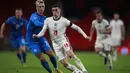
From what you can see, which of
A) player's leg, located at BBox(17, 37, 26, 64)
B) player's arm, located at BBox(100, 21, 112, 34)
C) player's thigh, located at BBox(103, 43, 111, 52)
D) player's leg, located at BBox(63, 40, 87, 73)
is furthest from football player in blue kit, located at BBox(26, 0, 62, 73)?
player's leg, located at BBox(17, 37, 26, 64)

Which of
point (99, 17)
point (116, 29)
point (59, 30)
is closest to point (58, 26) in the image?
point (59, 30)

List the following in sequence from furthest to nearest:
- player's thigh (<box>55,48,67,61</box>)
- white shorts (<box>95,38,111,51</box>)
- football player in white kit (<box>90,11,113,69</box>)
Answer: white shorts (<box>95,38,111,51</box>) → football player in white kit (<box>90,11,113,69</box>) → player's thigh (<box>55,48,67,61</box>)

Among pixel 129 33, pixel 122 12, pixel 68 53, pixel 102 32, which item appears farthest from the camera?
pixel 122 12

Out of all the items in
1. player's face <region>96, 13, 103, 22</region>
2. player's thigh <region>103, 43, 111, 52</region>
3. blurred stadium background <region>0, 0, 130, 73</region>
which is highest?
player's face <region>96, 13, 103, 22</region>

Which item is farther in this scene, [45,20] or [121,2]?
[121,2]

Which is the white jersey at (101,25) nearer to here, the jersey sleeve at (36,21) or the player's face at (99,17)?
the player's face at (99,17)

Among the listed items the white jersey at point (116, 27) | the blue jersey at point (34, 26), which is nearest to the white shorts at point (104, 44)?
the blue jersey at point (34, 26)

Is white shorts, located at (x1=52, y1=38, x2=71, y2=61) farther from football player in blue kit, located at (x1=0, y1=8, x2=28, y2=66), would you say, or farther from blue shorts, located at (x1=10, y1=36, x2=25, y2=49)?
blue shorts, located at (x1=10, y1=36, x2=25, y2=49)

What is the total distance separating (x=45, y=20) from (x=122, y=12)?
25.9 metres

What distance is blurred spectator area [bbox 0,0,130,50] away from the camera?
1502 inches

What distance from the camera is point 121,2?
4216 centimetres

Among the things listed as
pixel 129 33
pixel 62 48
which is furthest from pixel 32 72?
pixel 129 33

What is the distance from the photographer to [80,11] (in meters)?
41.3

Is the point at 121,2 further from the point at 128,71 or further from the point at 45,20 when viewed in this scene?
the point at 45,20
